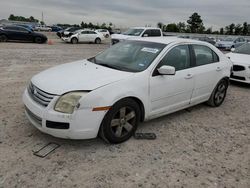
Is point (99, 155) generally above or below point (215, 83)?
below

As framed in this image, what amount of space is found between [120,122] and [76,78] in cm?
88

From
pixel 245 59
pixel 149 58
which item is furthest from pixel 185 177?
pixel 245 59

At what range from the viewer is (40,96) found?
352 cm

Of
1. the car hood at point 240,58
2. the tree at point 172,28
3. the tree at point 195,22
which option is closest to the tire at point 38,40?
the car hood at point 240,58

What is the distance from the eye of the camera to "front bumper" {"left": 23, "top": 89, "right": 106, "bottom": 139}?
10.8ft

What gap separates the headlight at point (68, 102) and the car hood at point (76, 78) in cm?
7

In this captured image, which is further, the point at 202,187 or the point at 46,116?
the point at 46,116

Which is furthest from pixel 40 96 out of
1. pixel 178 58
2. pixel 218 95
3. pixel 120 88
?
pixel 218 95

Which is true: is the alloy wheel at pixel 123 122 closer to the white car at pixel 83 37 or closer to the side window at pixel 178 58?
the side window at pixel 178 58

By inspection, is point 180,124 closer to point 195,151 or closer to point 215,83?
point 195,151

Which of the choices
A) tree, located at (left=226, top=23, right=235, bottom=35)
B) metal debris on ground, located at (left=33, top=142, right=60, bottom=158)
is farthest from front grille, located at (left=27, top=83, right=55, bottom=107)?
tree, located at (left=226, top=23, right=235, bottom=35)

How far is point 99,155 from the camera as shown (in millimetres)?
3480

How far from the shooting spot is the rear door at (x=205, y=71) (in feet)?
16.1

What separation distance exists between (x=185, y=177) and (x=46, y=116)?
188 cm
